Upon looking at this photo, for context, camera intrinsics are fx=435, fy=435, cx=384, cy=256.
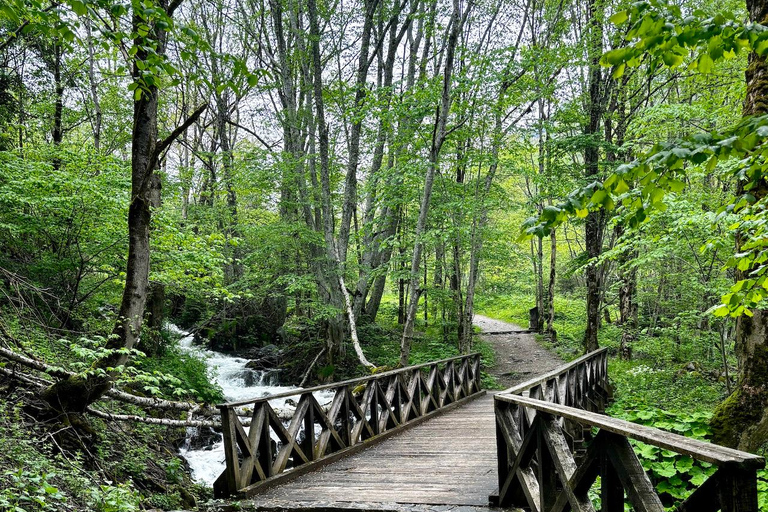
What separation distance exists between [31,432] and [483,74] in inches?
419

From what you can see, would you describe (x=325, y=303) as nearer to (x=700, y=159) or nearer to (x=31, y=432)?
(x=31, y=432)

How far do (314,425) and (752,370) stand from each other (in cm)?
621

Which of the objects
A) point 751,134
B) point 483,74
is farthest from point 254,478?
point 483,74

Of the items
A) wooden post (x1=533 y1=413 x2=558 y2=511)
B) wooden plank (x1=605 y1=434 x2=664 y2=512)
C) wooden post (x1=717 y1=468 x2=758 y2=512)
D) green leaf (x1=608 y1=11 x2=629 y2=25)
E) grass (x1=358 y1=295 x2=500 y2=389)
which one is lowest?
grass (x1=358 y1=295 x2=500 y2=389)

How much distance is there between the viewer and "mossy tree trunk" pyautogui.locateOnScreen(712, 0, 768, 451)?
5.65 m

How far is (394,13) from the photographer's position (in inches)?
516

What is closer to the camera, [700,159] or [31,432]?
[700,159]

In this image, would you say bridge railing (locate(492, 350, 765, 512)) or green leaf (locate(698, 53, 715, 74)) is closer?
bridge railing (locate(492, 350, 765, 512))

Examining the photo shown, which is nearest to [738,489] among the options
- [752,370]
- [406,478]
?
[406,478]

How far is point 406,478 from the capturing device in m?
4.95

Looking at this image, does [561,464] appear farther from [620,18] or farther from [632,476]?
[620,18]

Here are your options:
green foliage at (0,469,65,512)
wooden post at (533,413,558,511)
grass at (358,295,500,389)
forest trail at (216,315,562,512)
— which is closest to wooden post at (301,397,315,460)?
forest trail at (216,315,562,512)

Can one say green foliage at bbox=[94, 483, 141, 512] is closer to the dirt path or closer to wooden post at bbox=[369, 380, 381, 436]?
wooden post at bbox=[369, 380, 381, 436]

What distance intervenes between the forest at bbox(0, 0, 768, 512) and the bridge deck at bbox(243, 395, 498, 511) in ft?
5.51
